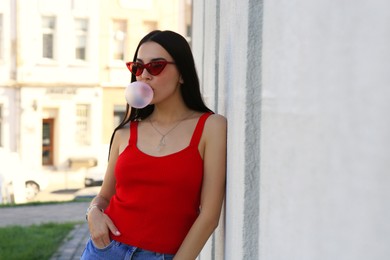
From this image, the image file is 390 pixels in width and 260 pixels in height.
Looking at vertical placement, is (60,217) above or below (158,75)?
below

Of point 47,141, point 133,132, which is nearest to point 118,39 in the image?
point 47,141

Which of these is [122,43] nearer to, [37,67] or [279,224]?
[37,67]

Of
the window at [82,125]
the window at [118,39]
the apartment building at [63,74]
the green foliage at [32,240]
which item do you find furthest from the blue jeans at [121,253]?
the window at [118,39]

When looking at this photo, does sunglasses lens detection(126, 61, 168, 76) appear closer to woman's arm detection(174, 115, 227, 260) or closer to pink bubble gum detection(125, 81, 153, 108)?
pink bubble gum detection(125, 81, 153, 108)

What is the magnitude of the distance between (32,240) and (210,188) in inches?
243

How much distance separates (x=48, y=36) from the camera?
2453cm

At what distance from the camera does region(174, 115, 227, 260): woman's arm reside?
177cm

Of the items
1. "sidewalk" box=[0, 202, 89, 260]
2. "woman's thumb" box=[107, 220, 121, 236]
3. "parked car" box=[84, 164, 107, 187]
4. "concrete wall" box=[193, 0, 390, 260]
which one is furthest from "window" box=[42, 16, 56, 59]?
"concrete wall" box=[193, 0, 390, 260]

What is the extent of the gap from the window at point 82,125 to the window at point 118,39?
6.96ft

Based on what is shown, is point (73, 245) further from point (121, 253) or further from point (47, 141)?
point (47, 141)

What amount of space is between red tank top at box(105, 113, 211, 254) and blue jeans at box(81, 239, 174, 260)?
0.5 inches

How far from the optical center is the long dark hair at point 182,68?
194 cm

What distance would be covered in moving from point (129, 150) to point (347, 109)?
4.10 ft

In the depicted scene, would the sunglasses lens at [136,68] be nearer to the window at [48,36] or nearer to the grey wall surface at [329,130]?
the grey wall surface at [329,130]
